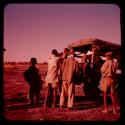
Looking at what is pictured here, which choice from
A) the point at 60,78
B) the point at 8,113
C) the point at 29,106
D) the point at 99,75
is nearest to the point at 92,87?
the point at 99,75

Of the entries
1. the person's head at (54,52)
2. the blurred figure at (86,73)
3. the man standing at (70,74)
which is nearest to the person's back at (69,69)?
the man standing at (70,74)

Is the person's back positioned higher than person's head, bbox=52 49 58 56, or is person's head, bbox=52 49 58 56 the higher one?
person's head, bbox=52 49 58 56

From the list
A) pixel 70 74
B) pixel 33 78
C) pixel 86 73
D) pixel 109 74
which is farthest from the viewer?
pixel 86 73

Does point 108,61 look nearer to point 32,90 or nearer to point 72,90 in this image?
point 72,90

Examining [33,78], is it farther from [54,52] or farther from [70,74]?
[70,74]

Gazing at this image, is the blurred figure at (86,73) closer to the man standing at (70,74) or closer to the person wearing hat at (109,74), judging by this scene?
the man standing at (70,74)

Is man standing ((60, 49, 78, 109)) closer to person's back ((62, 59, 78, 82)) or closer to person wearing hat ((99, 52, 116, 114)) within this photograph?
person's back ((62, 59, 78, 82))

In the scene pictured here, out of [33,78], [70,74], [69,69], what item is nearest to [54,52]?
[69,69]

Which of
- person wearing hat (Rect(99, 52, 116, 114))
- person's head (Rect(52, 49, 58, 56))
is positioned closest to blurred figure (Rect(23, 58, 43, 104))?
person's head (Rect(52, 49, 58, 56))

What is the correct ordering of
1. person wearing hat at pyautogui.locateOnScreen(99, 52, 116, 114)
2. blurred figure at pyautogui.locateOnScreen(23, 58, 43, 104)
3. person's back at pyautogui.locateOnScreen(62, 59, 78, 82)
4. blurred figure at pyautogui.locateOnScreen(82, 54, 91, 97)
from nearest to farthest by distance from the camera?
person wearing hat at pyautogui.locateOnScreen(99, 52, 116, 114)
person's back at pyautogui.locateOnScreen(62, 59, 78, 82)
blurred figure at pyautogui.locateOnScreen(23, 58, 43, 104)
blurred figure at pyautogui.locateOnScreen(82, 54, 91, 97)

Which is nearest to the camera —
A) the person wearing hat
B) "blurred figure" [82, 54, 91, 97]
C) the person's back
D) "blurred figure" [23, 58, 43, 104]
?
the person wearing hat

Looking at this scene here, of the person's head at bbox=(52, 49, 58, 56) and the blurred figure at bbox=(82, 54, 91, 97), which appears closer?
the person's head at bbox=(52, 49, 58, 56)

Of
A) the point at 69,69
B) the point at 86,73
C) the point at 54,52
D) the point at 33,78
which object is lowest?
the point at 33,78

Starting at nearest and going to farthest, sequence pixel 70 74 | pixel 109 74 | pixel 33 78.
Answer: pixel 109 74
pixel 70 74
pixel 33 78
